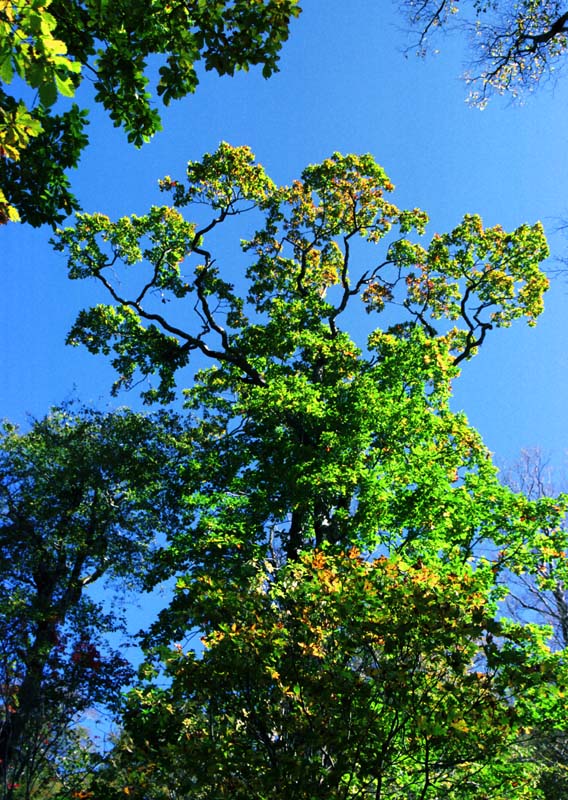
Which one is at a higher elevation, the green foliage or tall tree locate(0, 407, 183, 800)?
tall tree locate(0, 407, 183, 800)

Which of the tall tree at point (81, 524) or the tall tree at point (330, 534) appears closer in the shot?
the tall tree at point (330, 534)

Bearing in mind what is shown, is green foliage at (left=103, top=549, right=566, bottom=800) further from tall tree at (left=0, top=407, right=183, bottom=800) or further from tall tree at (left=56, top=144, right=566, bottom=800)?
tall tree at (left=0, top=407, right=183, bottom=800)

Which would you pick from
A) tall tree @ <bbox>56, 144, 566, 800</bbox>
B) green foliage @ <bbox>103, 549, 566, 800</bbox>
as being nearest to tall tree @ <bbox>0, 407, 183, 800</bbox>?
tall tree @ <bbox>56, 144, 566, 800</bbox>

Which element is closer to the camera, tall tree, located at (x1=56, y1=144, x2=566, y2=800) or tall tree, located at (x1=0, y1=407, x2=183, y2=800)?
tall tree, located at (x1=56, y1=144, x2=566, y2=800)

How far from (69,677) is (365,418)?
9816 millimetres

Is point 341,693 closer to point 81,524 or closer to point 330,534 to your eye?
point 330,534

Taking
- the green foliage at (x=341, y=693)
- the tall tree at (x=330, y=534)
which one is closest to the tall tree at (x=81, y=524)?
the tall tree at (x=330, y=534)

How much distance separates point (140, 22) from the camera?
5156mm

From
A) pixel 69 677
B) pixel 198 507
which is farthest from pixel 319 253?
pixel 69 677

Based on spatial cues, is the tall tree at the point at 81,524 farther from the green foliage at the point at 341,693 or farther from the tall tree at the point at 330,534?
the green foliage at the point at 341,693

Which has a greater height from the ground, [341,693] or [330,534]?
[330,534]

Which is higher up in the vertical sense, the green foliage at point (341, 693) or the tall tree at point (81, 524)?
the tall tree at point (81, 524)

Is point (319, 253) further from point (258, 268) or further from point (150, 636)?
point (150, 636)

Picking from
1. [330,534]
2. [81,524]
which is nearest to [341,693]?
[330,534]
